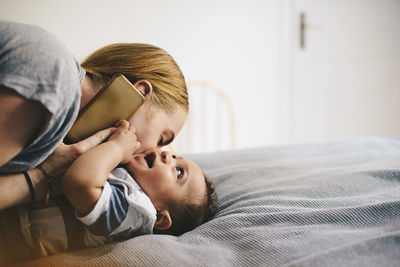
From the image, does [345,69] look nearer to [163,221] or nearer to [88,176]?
[163,221]

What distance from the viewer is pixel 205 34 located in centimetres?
242

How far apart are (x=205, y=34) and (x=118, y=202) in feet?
5.99

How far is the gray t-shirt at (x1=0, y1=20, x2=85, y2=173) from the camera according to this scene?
59cm

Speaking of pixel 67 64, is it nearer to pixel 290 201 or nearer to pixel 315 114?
pixel 290 201

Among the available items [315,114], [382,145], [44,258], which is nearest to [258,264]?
[44,258]

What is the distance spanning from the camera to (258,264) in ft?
2.28

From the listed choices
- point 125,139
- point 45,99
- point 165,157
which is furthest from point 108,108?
point 45,99

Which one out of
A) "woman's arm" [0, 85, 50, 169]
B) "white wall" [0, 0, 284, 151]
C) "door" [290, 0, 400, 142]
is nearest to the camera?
"woman's arm" [0, 85, 50, 169]

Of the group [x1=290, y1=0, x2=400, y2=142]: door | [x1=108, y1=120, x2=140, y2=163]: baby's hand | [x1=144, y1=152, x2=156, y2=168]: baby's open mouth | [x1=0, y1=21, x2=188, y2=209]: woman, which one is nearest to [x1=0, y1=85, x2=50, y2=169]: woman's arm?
[x1=0, y1=21, x2=188, y2=209]: woman

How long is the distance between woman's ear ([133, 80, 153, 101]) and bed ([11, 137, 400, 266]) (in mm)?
356

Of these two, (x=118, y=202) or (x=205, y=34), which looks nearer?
(x=118, y=202)

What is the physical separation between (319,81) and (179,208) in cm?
237

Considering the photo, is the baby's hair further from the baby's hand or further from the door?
the door

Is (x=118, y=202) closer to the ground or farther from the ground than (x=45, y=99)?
closer to the ground
